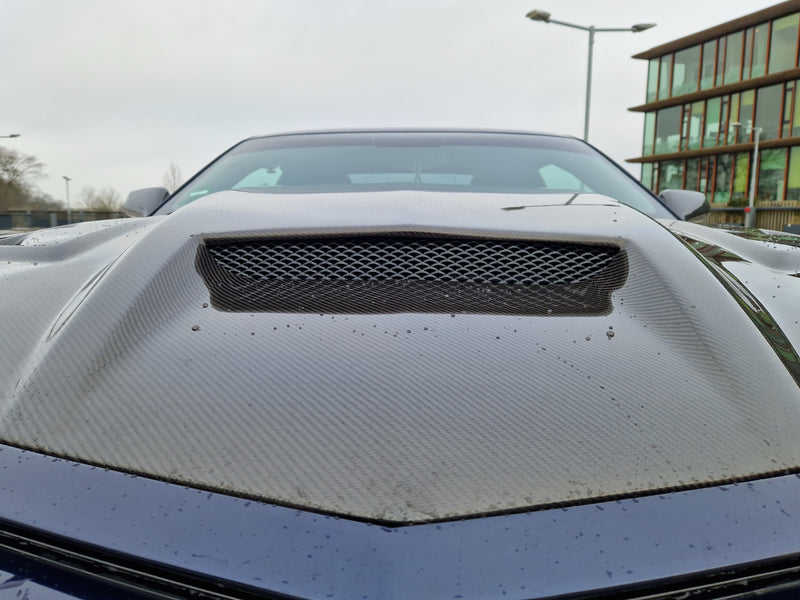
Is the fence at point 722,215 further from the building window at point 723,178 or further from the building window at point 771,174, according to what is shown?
the building window at point 771,174

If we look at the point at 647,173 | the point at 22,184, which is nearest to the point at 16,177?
the point at 22,184

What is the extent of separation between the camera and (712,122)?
126 ft

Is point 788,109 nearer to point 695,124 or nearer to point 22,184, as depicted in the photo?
point 695,124

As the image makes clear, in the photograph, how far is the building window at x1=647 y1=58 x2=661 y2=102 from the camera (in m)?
41.4

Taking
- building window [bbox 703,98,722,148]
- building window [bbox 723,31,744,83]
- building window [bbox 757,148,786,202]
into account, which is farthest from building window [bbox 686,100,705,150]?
building window [bbox 757,148,786,202]

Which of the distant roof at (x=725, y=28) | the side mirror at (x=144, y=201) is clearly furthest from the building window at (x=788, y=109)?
the side mirror at (x=144, y=201)

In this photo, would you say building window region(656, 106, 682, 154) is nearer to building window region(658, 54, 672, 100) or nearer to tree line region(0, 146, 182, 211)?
building window region(658, 54, 672, 100)

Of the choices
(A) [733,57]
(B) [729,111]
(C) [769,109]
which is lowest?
(C) [769,109]

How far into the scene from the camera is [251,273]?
1.14 meters

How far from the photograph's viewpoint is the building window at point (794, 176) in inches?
1326

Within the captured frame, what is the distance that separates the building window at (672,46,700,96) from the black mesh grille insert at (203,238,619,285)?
43.2 metres

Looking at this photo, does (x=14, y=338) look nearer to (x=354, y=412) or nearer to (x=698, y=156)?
(x=354, y=412)

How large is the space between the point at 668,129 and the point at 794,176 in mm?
9447

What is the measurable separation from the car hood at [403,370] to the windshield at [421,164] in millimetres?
909
